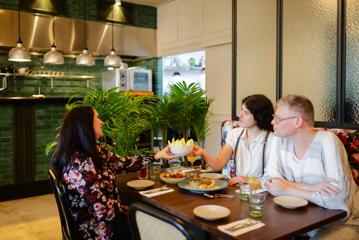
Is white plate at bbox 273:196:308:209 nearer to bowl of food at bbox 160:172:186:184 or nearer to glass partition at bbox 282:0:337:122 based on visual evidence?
bowl of food at bbox 160:172:186:184

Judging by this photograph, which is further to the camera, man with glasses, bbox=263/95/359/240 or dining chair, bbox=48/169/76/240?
dining chair, bbox=48/169/76/240

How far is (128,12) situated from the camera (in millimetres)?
6086

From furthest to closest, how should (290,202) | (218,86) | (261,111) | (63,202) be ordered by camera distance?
(218,86) → (261,111) → (63,202) → (290,202)

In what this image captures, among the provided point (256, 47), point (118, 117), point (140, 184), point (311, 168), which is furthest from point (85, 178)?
point (256, 47)

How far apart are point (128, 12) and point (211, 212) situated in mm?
5223

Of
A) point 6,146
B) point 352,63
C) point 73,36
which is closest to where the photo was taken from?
point 352,63

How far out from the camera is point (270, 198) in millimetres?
1743

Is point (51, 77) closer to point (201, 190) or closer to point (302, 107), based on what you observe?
point (201, 190)

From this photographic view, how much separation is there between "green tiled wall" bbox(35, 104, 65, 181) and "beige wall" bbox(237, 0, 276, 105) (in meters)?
2.54

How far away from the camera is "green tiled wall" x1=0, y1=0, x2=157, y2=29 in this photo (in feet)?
18.2

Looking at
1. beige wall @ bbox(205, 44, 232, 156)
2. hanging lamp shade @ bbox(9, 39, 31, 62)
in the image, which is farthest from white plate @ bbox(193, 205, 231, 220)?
hanging lamp shade @ bbox(9, 39, 31, 62)

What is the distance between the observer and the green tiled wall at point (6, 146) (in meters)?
4.46

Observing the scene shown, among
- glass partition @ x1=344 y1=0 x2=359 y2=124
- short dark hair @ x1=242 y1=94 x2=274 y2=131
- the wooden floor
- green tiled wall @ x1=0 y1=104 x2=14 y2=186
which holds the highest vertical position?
glass partition @ x1=344 y1=0 x2=359 y2=124

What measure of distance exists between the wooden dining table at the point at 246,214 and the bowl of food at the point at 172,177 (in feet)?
0.41
